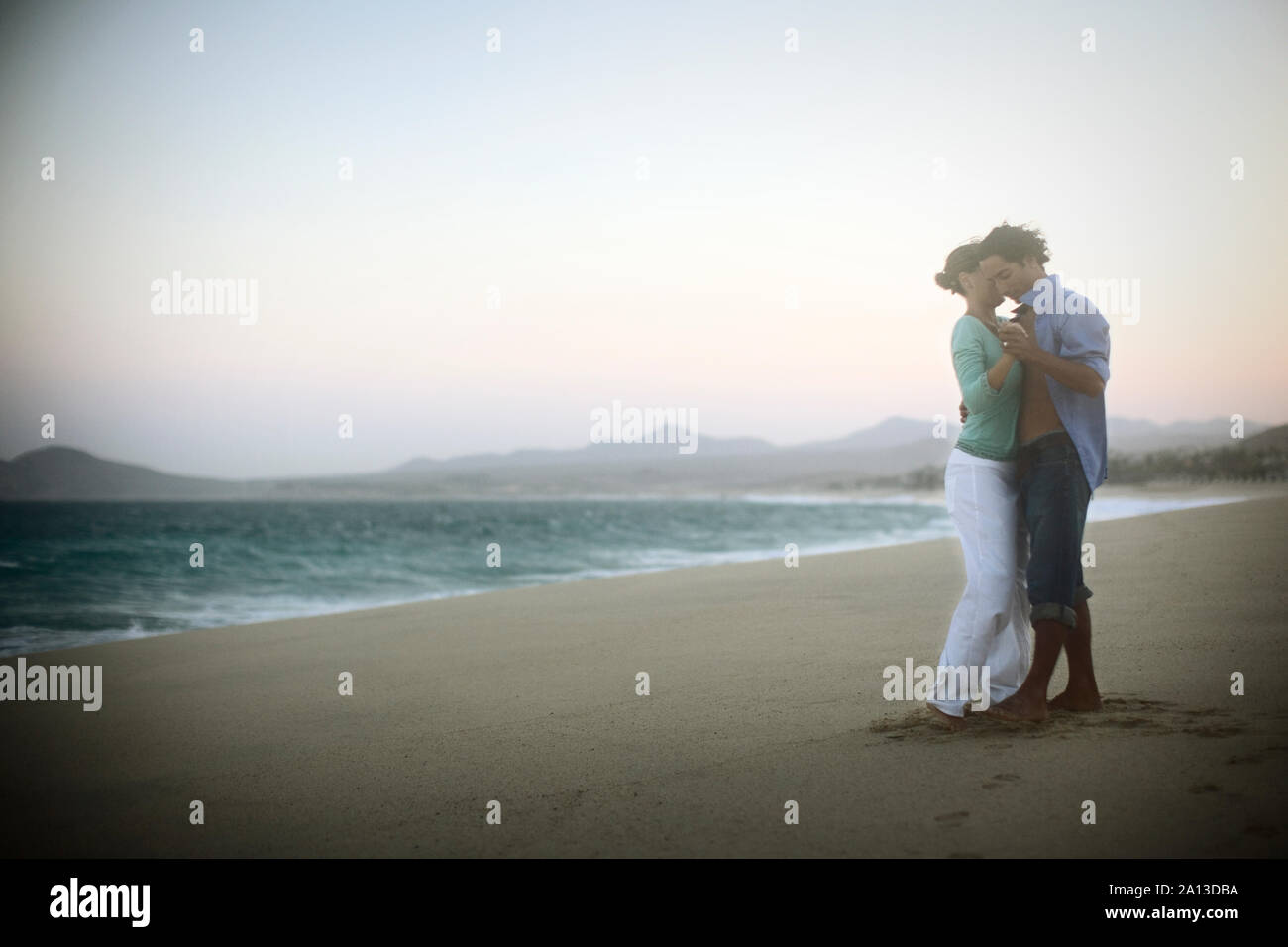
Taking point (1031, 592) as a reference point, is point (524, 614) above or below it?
below

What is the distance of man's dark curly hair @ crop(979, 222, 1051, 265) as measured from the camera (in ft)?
12.9

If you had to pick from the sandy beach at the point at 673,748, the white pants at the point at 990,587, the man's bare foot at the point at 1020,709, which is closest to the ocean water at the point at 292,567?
the sandy beach at the point at 673,748

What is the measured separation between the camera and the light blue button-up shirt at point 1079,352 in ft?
12.3

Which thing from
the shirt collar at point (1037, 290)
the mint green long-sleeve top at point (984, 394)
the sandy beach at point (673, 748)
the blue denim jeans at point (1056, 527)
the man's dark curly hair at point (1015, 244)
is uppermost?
the man's dark curly hair at point (1015, 244)

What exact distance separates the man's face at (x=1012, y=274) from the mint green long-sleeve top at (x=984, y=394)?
19 cm

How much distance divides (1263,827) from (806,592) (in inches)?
262

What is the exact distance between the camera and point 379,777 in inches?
153

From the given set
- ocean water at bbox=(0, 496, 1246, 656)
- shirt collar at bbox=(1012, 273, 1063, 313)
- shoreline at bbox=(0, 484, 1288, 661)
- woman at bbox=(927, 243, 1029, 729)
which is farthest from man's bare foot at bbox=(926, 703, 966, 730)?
ocean water at bbox=(0, 496, 1246, 656)

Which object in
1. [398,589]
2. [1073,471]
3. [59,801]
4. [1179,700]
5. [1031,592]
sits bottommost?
[398,589]

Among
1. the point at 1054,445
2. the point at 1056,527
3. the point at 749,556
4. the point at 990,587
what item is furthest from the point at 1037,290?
the point at 749,556

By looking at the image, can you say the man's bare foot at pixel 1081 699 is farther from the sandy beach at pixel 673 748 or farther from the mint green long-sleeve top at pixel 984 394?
the mint green long-sleeve top at pixel 984 394

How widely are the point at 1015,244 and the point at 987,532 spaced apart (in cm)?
123
